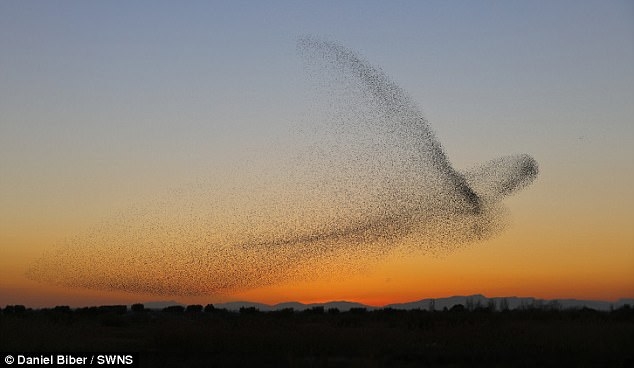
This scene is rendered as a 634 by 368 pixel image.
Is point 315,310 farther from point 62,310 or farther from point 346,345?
point 346,345

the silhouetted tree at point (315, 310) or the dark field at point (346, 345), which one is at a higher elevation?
the silhouetted tree at point (315, 310)

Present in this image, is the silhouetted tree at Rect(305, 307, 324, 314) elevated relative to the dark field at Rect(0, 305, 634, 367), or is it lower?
elevated

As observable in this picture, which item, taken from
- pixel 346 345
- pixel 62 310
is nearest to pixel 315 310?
pixel 62 310

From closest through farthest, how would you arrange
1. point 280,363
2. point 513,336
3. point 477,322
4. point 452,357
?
1. point 280,363
2. point 452,357
3. point 513,336
4. point 477,322

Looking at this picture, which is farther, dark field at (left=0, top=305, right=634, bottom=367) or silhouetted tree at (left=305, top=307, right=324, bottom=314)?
silhouetted tree at (left=305, top=307, right=324, bottom=314)

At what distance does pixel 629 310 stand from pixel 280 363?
103ft

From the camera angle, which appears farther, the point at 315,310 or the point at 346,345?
the point at 315,310

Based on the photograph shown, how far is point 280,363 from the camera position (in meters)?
25.0

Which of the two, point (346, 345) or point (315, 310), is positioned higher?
point (315, 310)

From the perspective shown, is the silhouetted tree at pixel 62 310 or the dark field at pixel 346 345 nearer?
the dark field at pixel 346 345

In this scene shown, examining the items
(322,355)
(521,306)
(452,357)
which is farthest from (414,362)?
(521,306)

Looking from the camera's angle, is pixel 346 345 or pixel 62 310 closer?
pixel 346 345

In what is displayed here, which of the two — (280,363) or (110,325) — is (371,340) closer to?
(280,363)

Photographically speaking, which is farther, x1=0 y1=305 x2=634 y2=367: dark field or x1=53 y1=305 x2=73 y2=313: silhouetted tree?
x1=53 y1=305 x2=73 y2=313: silhouetted tree
